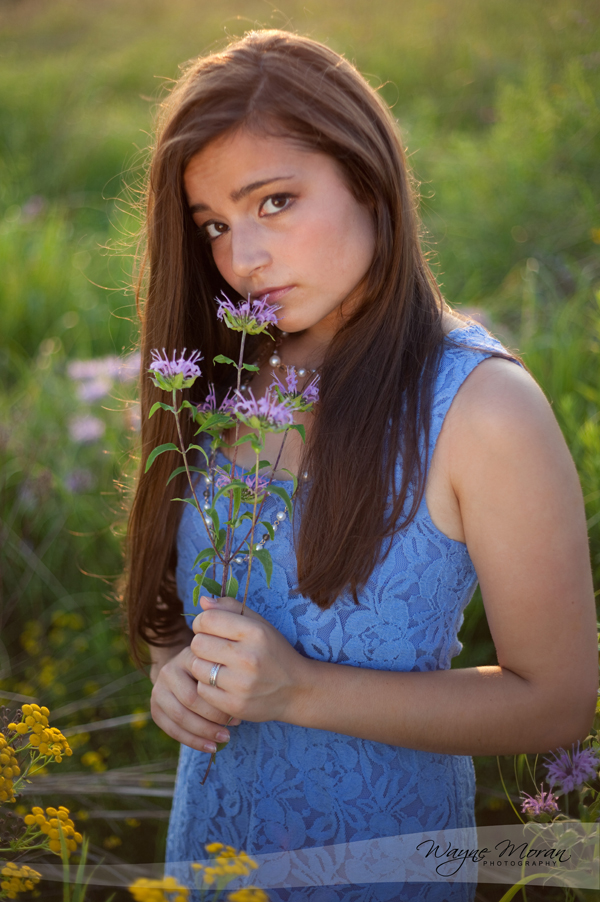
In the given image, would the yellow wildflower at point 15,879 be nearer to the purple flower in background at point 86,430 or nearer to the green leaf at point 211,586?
the green leaf at point 211,586

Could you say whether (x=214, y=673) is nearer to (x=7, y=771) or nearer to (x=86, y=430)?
(x=7, y=771)

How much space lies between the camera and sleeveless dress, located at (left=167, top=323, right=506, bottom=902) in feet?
3.52

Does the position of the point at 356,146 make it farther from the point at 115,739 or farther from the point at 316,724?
the point at 115,739

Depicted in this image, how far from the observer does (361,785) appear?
1128 mm

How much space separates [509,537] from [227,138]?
0.71 m

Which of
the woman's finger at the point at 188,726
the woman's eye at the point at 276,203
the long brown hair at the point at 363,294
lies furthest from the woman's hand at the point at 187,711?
the woman's eye at the point at 276,203

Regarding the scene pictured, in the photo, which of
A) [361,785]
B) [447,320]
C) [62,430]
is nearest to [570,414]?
[447,320]

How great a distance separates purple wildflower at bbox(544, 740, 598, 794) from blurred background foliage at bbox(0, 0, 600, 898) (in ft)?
1.43

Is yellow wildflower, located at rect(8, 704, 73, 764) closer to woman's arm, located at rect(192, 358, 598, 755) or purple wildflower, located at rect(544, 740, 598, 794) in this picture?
woman's arm, located at rect(192, 358, 598, 755)

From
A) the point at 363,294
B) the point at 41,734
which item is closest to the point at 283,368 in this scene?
A: the point at 363,294

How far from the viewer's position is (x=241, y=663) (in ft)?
3.07

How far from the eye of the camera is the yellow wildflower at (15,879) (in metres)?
0.74

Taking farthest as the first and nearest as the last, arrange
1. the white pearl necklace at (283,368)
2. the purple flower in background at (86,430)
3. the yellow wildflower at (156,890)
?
the purple flower in background at (86,430) → the white pearl necklace at (283,368) → the yellow wildflower at (156,890)

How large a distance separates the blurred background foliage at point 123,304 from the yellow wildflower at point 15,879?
0.86 meters
